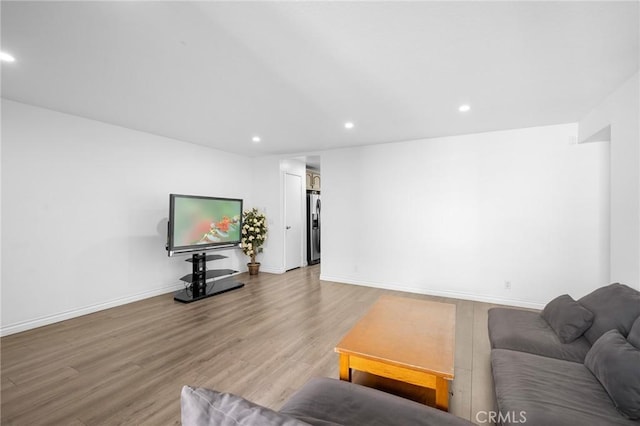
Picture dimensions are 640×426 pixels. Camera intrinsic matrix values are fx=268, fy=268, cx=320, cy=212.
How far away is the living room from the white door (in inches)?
12.7

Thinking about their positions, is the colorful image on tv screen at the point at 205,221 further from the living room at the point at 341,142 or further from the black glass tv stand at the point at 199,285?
the living room at the point at 341,142

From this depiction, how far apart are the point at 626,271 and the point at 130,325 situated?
17.2 feet

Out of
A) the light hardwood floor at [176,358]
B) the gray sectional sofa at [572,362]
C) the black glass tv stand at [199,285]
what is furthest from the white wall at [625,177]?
the black glass tv stand at [199,285]

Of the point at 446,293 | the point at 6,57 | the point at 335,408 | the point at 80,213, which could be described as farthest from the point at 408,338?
the point at 80,213

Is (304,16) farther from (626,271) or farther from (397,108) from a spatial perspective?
(626,271)

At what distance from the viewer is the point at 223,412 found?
0.70m

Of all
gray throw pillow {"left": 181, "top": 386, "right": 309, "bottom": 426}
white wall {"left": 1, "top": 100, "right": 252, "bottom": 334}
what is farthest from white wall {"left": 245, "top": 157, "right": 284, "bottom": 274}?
gray throw pillow {"left": 181, "top": 386, "right": 309, "bottom": 426}

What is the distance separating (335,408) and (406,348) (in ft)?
2.45

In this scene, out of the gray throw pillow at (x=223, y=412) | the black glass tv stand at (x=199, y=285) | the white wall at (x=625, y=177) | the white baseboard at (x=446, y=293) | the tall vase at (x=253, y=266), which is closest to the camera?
the gray throw pillow at (x=223, y=412)

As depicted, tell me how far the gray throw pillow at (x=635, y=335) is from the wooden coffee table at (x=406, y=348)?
96 cm

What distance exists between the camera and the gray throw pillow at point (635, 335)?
1.56m

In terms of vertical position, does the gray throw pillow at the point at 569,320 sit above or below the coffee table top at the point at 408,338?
above

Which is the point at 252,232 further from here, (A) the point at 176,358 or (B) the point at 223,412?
(B) the point at 223,412

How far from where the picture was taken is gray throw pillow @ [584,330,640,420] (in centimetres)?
129
